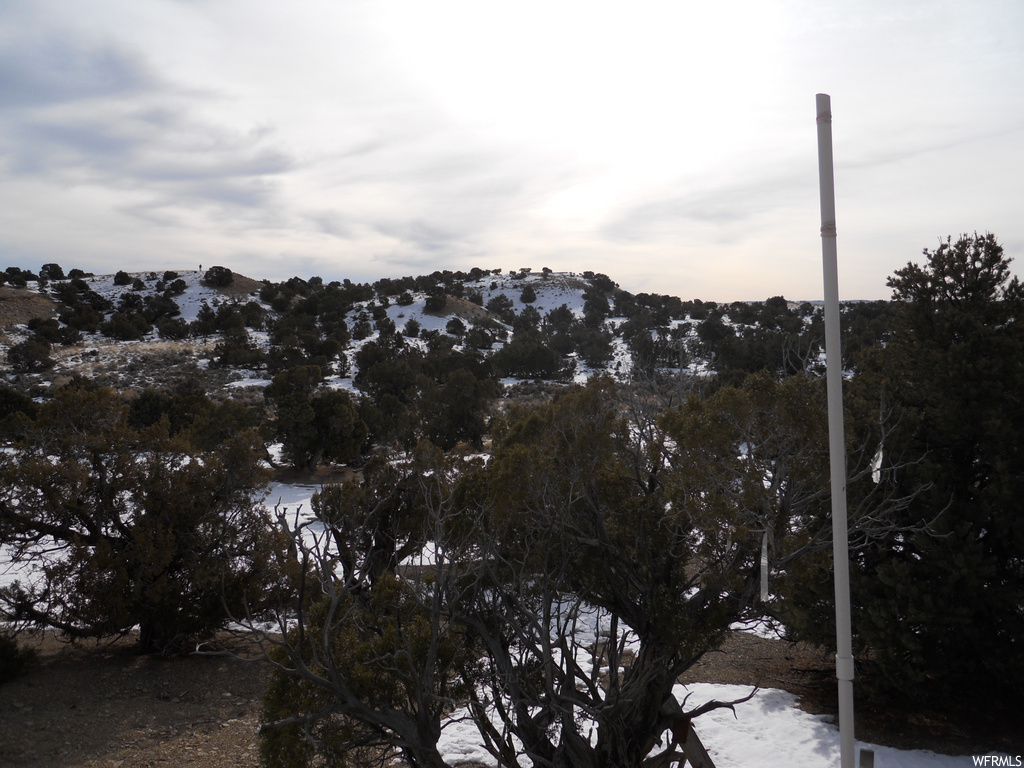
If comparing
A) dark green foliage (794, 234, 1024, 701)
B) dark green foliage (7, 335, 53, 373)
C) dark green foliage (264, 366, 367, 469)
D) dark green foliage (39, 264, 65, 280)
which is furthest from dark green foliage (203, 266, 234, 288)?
dark green foliage (794, 234, 1024, 701)

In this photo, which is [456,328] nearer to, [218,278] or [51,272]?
[218,278]

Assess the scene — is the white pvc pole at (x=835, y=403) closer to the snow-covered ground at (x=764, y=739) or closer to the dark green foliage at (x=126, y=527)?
the snow-covered ground at (x=764, y=739)

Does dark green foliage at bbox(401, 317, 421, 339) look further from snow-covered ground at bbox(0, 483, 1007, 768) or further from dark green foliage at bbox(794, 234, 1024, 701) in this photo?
dark green foliage at bbox(794, 234, 1024, 701)

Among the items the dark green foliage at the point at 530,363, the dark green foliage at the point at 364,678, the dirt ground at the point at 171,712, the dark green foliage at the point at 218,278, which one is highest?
the dark green foliage at the point at 218,278

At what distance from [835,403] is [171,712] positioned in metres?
10.3

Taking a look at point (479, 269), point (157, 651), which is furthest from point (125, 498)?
point (479, 269)

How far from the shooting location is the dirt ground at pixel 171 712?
8516 millimetres

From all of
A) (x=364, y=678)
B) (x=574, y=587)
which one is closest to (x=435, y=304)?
(x=574, y=587)

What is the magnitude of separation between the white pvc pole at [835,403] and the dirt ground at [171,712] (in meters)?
6.90

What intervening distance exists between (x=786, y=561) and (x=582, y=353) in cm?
4335

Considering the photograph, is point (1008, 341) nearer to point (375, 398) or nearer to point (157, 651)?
point (157, 651)

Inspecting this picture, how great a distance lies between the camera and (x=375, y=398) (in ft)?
107

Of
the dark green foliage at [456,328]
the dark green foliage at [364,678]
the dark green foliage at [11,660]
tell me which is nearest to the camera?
the dark green foliage at [364,678]

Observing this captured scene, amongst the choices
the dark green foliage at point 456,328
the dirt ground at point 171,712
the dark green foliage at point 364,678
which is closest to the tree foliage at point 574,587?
the dark green foliage at point 364,678
